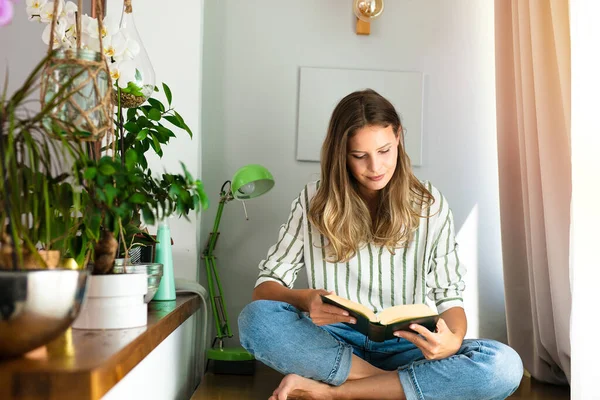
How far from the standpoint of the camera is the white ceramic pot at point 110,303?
1.35 m

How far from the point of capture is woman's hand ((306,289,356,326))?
1618 mm

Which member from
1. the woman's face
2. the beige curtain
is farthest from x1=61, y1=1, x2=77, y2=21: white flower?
the beige curtain

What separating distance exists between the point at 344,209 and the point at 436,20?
→ 100 centimetres

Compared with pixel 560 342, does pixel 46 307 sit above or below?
above

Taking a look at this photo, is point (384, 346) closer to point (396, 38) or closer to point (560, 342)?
point (560, 342)

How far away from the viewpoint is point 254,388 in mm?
2045

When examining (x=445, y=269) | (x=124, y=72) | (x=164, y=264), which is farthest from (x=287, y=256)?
(x=124, y=72)

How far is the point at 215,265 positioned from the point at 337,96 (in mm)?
771

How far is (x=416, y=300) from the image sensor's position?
202cm

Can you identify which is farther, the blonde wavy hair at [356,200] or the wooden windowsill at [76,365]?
the blonde wavy hair at [356,200]

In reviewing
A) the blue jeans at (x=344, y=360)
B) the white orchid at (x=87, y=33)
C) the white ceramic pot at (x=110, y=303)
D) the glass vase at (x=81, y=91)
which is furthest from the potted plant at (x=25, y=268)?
the blue jeans at (x=344, y=360)

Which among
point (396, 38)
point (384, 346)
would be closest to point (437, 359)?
point (384, 346)

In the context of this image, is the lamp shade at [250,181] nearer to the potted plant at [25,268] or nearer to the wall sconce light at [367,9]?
the wall sconce light at [367,9]

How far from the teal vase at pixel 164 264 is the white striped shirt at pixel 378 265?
0.88 ft
